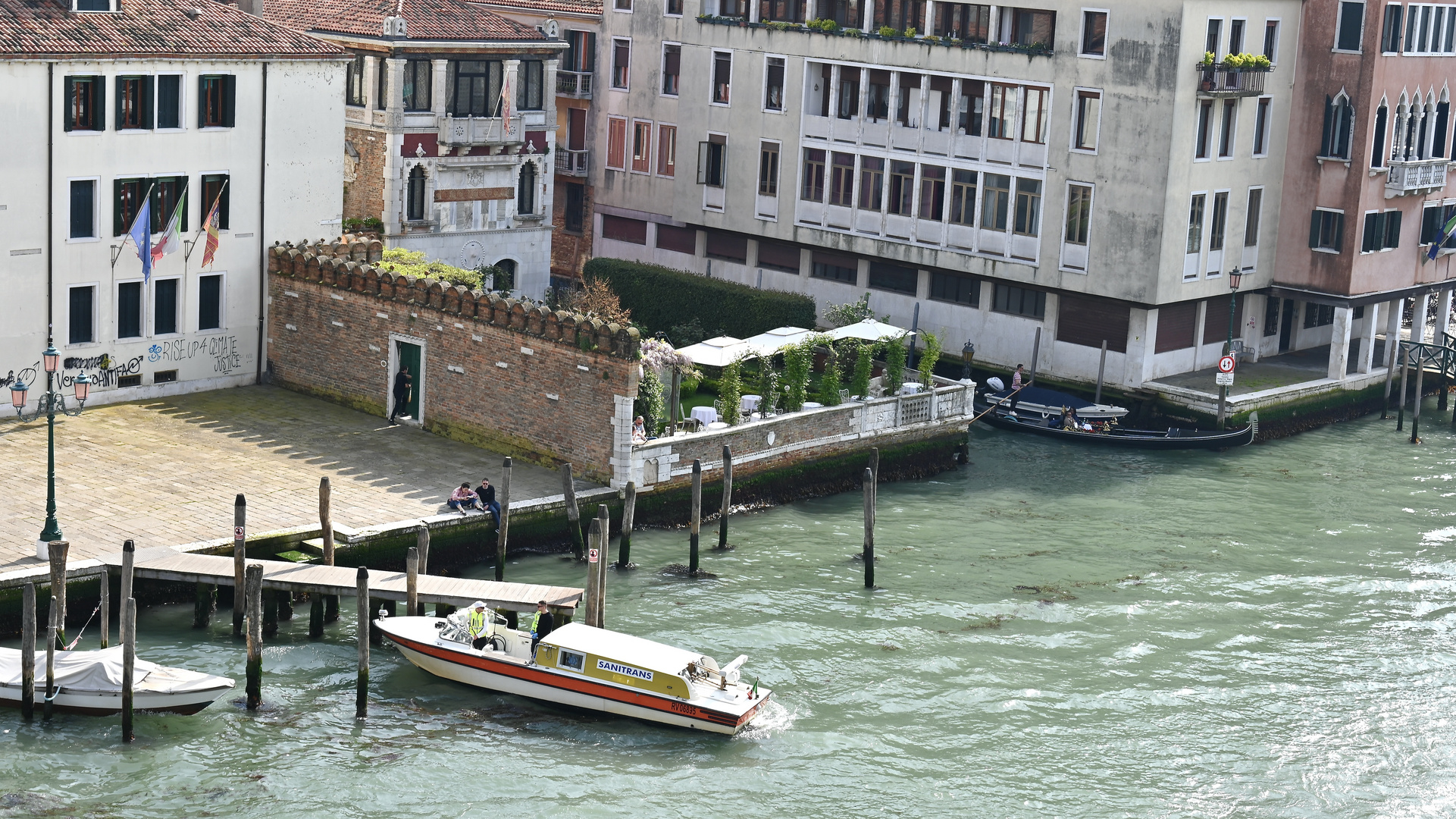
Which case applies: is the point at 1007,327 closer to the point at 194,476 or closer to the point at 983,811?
the point at 194,476

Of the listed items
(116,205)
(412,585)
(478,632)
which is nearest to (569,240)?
(116,205)

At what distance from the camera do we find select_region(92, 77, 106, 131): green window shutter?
127ft

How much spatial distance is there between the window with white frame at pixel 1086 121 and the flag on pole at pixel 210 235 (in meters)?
21.6

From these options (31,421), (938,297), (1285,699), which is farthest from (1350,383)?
(31,421)

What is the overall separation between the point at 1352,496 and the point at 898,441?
10.2m

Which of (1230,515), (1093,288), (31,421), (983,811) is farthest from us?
(1093,288)

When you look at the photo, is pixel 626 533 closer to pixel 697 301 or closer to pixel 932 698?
pixel 932 698

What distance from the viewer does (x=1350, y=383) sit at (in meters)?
51.4

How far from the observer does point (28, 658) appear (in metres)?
25.8

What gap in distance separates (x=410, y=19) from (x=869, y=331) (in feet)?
47.7

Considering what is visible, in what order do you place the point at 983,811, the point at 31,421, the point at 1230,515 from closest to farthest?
the point at 983,811 → the point at 31,421 → the point at 1230,515

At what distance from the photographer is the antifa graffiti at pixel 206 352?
134 feet

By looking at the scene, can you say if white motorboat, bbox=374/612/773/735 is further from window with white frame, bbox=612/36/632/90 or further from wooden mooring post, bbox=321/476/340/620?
window with white frame, bbox=612/36/632/90

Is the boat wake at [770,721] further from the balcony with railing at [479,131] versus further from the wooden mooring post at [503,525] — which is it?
the balcony with railing at [479,131]
